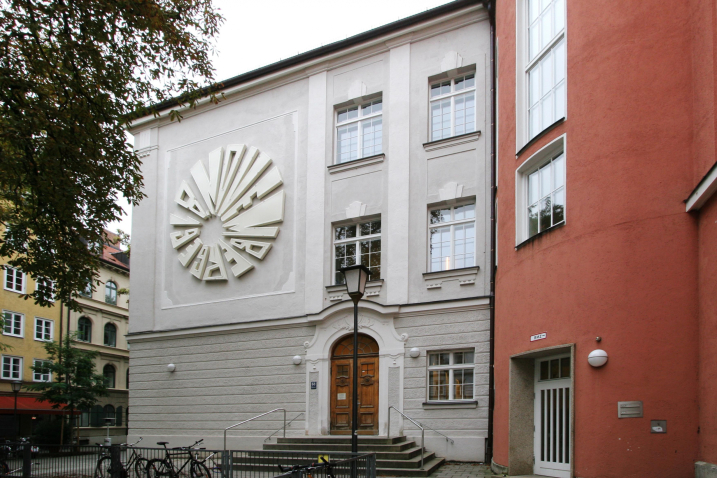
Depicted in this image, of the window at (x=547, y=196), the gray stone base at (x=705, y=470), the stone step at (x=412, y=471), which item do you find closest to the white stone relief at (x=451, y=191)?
the window at (x=547, y=196)

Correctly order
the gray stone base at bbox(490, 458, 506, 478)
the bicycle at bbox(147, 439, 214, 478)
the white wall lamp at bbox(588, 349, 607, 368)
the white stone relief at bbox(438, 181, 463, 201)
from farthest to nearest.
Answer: the white stone relief at bbox(438, 181, 463, 201)
the gray stone base at bbox(490, 458, 506, 478)
the bicycle at bbox(147, 439, 214, 478)
the white wall lamp at bbox(588, 349, 607, 368)

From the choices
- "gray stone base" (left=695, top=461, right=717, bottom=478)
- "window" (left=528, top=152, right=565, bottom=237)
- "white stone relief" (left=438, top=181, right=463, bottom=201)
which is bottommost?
"gray stone base" (left=695, top=461, right=717, bottom=478)

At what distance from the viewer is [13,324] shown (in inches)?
1547

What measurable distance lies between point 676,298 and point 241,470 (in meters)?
6.71

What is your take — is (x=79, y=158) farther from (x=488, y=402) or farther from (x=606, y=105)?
(x=488, y=402)

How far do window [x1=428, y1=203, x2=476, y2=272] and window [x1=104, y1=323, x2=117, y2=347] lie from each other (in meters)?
33.3

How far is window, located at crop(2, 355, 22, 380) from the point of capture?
125 ft

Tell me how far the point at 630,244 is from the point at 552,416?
3527 millimetres

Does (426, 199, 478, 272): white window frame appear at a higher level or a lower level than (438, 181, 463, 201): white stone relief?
lower

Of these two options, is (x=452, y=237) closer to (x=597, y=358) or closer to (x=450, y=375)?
(x=450, y=375)

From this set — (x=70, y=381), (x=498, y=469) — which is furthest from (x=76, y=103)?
→ (x=70, y=381)

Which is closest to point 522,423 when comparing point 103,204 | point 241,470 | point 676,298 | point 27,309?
point 676,298

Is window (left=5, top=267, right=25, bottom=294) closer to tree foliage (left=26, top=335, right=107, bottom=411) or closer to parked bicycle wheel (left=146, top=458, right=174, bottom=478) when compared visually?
tree foliage (left=26, top=335, right=107, bottom=411)

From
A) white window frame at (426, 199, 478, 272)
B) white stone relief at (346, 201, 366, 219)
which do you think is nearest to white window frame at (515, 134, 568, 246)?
white window frame at (426, 199, 478, 272)
